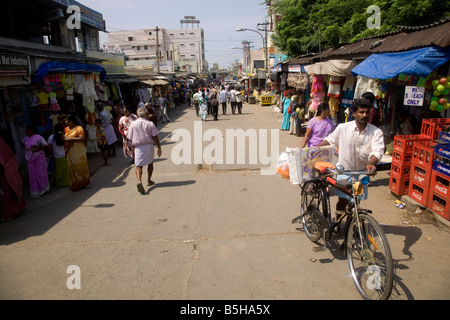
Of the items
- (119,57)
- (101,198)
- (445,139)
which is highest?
(119,57)

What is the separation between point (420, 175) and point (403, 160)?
44 centimetres

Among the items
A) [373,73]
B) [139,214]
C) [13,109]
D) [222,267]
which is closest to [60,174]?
[13,109]

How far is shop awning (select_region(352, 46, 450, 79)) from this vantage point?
493cm

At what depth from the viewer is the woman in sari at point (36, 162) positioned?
638 cm

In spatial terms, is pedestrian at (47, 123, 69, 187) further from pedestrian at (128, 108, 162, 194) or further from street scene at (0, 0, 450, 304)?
pedestrian at (128, 108, 162, 194)

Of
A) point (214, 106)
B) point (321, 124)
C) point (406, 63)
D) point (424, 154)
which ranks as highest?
point (406, 63)

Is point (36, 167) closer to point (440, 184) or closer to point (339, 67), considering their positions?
point (440, 184)

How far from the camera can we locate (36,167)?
658 centimetres

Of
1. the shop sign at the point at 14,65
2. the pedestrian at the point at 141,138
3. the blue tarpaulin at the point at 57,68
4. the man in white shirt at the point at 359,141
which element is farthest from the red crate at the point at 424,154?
the blue tarpaulin at the point at 57,68

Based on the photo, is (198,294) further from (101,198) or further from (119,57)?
(119,57)

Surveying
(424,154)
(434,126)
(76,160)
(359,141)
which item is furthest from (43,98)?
(434,126)

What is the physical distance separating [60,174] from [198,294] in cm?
554

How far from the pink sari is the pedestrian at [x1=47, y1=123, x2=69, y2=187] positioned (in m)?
0.42

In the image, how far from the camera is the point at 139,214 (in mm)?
5492
